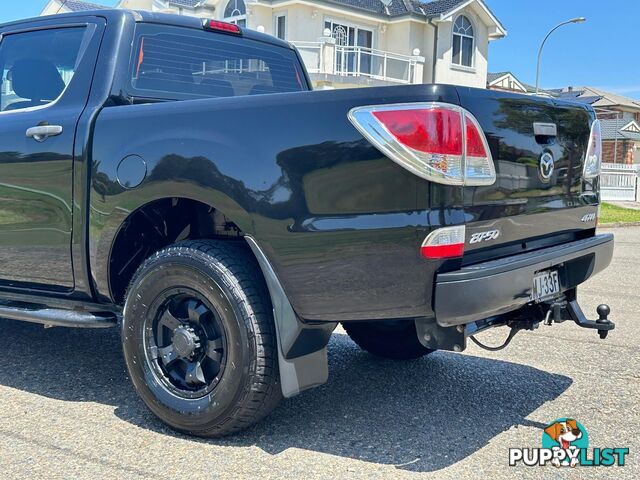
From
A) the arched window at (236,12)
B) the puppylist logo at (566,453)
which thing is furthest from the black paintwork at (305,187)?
the arched window at (236,12)

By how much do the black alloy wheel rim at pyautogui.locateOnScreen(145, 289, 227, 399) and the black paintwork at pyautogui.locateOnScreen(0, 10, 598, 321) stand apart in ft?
1.38

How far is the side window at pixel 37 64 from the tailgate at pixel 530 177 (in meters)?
2.31

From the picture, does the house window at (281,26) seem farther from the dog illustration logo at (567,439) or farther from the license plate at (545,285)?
the dog illustration logo at (567,439)

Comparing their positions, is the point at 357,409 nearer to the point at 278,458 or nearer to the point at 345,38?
the point at 278,458

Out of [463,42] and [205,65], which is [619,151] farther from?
[205,65]

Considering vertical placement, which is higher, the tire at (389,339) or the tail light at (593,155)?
the tail light at (593,155)

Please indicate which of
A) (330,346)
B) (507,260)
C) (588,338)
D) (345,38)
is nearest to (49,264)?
(330,346)

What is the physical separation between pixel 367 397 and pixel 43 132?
7.30 feet

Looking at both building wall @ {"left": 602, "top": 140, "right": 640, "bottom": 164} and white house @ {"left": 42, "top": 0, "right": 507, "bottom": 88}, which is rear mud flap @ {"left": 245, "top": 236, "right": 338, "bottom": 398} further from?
building wall @ {"left": 602, "top": 140, "right": 640, "bottom": 164}

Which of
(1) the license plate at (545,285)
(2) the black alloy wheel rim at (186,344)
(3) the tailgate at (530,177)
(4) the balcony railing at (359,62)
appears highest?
(4) the balcony railing at (359,62)

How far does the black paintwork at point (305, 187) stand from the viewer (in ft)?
9.04

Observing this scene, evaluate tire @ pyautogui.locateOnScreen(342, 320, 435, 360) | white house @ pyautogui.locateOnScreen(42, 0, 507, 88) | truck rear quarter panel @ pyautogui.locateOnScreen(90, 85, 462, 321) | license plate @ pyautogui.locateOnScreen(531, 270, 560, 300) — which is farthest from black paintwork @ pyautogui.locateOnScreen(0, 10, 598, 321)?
white house @ pyautogui.locateOnScreen(42, 0, 507, 88)

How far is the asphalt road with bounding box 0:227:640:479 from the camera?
117 inches

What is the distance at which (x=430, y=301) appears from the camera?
272cm
